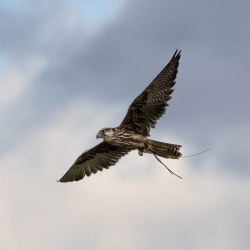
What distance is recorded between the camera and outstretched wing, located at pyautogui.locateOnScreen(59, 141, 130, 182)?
23.8m

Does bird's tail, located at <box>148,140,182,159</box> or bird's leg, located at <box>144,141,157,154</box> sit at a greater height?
bird's tail, located at <box>148,140,182,159</box>

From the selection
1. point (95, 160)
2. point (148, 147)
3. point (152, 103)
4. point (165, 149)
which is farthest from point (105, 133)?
point (95, 160)

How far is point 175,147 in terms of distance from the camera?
2145 centimetres

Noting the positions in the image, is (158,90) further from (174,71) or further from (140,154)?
(140,154)

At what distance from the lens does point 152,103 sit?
21594 mm

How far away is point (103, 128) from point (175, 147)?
8.30ft

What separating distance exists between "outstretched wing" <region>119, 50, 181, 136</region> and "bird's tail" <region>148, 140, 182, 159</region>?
1.82ft

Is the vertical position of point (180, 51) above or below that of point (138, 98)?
above

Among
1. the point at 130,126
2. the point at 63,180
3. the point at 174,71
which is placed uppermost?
the point at 174,71

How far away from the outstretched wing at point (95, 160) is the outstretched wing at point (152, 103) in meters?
2.06

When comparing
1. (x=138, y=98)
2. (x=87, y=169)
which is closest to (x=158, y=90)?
(x=138, y=98)

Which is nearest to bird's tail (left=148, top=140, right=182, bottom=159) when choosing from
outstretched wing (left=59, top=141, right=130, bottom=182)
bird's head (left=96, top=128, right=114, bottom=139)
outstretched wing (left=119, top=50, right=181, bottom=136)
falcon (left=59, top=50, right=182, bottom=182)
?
falcon (left=59, top=50, right=182, bottom=182)

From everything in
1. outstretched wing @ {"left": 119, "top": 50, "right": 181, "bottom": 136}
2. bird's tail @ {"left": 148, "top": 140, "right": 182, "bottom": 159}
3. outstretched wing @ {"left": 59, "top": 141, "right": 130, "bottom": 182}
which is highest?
outstretched wing @ {"left": 119, "top": 50, "right": 181, "bottom": 136}

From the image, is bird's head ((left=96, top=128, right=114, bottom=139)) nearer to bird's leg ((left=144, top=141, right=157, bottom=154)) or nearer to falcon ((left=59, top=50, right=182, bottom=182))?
falcon ((left=59, top=50, right=182, bottom=182))
